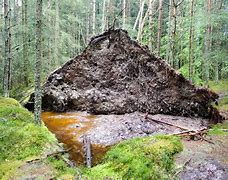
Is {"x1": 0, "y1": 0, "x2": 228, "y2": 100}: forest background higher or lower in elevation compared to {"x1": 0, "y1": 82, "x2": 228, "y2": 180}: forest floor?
higher

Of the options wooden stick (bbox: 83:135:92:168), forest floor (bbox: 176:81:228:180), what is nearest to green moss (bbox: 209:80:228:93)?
forest floor (bbox: 176:81:228:180)

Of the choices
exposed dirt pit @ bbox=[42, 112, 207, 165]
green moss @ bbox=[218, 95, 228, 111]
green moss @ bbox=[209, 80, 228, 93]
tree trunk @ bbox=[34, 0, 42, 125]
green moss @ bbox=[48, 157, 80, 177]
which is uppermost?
tree trunk @ bbox=[34, 0, 42, 125]

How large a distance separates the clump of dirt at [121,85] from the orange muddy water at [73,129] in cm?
72

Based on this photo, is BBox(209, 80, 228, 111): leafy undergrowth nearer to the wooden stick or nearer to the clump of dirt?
the clump of dirt

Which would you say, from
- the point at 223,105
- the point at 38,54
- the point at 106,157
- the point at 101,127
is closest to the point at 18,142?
the point at 106,157

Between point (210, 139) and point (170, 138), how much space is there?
1152 millimetres

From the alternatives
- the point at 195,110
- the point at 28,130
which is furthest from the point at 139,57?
the point at 28,130

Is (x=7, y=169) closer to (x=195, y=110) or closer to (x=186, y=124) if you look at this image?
Result: (x=186, y=124)

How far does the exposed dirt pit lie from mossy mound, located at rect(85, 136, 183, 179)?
0.68m

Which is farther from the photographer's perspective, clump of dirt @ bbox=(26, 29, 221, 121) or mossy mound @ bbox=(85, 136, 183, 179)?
clump of dirt @ bbox=(26, 29, 221, 121)

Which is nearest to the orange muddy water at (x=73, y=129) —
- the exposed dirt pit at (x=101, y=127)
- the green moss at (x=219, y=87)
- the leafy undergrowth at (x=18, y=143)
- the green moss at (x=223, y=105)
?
the exposed dirt pit at (x=101, y=127)

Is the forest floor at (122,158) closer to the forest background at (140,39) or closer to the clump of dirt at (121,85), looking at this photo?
the clump of dirt at (121,85)

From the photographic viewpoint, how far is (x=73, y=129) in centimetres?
882

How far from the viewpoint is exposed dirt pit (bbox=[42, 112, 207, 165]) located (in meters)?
7.60
